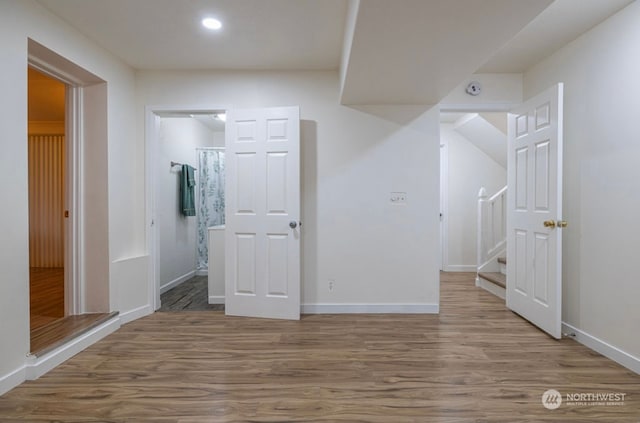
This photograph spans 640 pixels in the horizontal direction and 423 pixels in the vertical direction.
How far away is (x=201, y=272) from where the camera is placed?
208 inches

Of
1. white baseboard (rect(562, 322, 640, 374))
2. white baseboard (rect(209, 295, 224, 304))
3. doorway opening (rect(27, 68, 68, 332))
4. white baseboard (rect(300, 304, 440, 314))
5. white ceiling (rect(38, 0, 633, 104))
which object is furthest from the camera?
doorway opening (rect(27, 68, 68, 332))

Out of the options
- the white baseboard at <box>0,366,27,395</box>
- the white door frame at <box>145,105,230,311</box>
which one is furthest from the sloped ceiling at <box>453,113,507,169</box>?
the white baseboard at <box>0,366,27,395</box>

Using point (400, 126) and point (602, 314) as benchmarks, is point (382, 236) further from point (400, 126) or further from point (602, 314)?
point (602, 314)

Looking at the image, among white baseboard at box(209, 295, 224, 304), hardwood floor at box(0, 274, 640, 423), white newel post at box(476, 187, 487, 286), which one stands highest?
white newel post at box(476, 187, 487, 286)

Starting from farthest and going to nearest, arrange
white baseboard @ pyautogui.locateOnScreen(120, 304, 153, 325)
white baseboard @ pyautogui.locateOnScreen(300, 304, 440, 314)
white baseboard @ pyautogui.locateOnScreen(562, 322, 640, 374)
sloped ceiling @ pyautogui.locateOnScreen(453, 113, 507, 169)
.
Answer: sloped ceiling @ pyautogui.locateOnScreen(453, 113, 507, 169) < white baseboard @ pyautogui.locateOnScreen(300, 304, 440, 314) < white baseboard @ pyautogui.locateOnScreen(120, 304, 153, 325) < white baseboard @ pyautogui.locateOnScreen(562, 322, 640, 374)

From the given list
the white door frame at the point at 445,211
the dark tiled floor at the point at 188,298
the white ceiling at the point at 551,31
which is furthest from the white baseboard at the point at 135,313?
the white door frame at the point at 445,211

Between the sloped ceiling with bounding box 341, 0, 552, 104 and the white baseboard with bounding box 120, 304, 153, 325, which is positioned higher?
the sloped ceiling with bounding box 341, 0, 552, 104

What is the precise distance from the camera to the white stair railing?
4742 mm

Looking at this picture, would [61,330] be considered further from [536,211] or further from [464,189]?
[464,189]

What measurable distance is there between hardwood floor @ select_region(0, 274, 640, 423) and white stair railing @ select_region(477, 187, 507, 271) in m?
1.79

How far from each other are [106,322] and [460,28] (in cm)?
345

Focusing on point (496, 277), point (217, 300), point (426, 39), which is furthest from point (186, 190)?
point (496, 277)

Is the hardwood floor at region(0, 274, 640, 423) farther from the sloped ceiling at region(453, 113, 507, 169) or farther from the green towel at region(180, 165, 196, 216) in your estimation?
the sloped ceiling at region(453, 113, 507, 169)

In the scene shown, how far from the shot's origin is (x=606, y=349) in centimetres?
244
